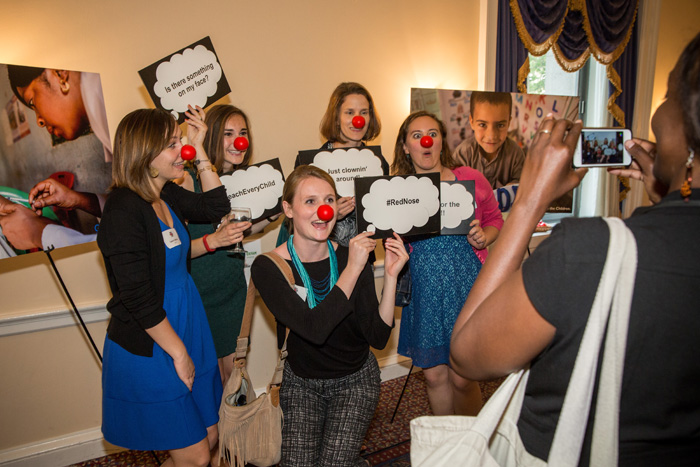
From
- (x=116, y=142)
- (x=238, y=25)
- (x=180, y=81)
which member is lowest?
(x=116, y=142)

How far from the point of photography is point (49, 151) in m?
2.32

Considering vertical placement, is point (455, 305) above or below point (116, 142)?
below

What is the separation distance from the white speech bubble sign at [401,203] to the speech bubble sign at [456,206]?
183 millimetres

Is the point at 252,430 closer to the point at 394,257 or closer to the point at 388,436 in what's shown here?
the point at 394,257

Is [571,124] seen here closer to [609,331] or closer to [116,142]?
[609,331]

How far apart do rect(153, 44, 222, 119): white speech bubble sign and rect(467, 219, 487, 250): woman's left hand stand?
173 cm

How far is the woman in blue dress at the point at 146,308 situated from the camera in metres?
1.76

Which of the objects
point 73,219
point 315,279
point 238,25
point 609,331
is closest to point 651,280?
point 609,331

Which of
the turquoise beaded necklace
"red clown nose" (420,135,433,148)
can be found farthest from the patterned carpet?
"red clown nose" (420,135,433,148)

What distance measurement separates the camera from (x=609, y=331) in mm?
815

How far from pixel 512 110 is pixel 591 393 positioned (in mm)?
3819

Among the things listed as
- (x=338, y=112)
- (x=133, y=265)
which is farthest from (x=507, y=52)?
(x=133, y=265)

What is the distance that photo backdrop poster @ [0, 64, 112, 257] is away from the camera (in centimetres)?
216

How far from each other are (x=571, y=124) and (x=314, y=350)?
151 centimetres
